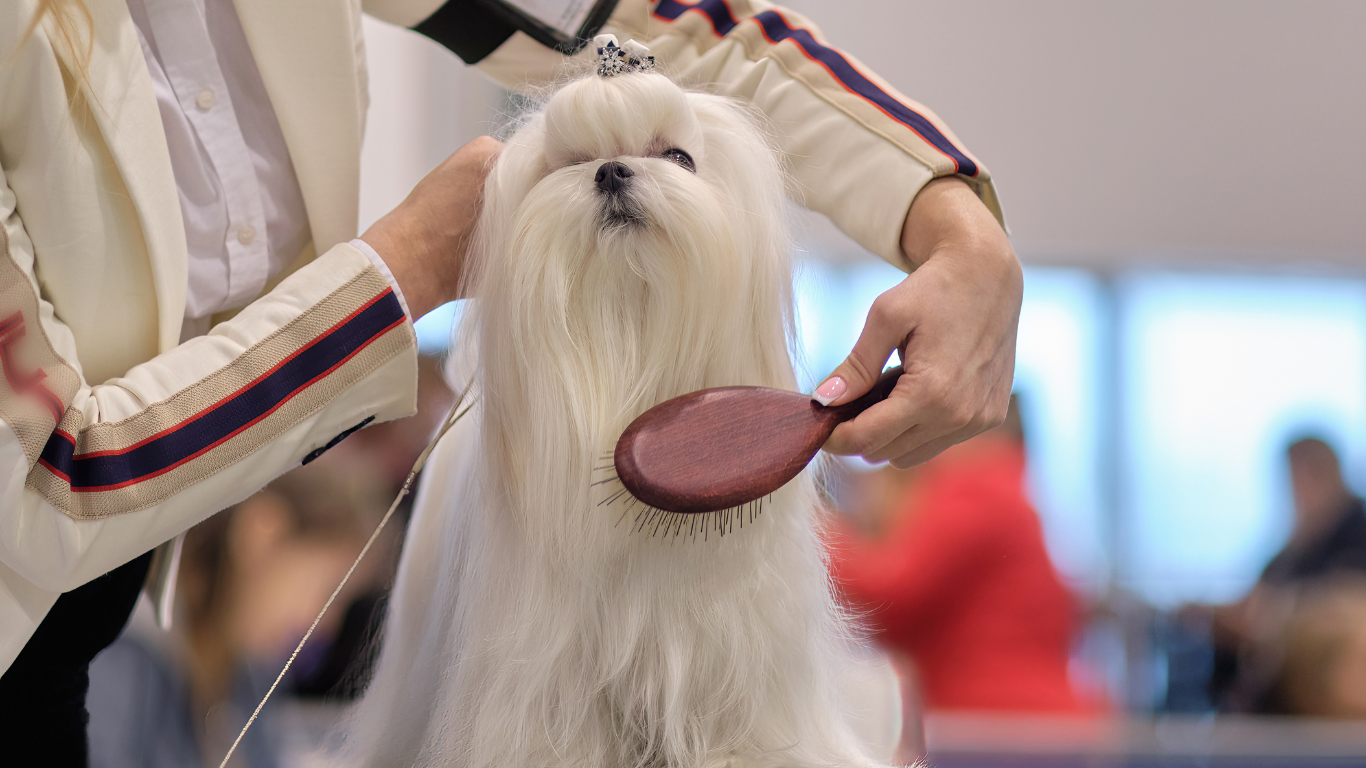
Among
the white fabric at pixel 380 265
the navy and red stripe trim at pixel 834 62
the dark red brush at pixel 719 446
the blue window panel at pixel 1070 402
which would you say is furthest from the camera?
the blue window panel at pixel 1070 402

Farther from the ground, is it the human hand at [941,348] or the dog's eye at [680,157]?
the dog's eye at [680,157]

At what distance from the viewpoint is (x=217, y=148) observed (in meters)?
0.75

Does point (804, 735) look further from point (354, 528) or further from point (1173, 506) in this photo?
point (1173, 506)

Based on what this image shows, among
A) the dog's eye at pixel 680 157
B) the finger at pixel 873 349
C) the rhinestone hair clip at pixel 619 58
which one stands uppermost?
the rhinestone hair clip at pixel 619 58

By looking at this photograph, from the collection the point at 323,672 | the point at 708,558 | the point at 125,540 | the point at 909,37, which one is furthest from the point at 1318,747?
the point at 909,37

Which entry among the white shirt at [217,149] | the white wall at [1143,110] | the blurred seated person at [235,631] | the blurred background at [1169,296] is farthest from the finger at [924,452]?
the white wall at [1143,110]

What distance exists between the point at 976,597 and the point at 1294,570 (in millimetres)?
1386

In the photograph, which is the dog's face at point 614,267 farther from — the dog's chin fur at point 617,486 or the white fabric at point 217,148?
the white fabric at point 217,148

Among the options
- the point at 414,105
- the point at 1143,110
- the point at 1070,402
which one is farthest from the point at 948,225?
the point at 1143,110

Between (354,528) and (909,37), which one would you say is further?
(909,37)

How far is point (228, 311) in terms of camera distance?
80 cm

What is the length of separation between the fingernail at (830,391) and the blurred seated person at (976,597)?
118 centimetres

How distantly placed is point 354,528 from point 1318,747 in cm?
170

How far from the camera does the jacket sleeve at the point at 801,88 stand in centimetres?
74
